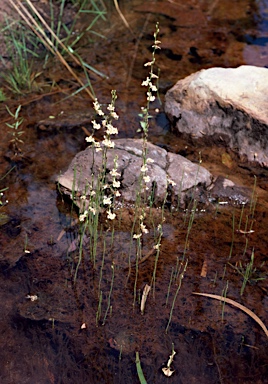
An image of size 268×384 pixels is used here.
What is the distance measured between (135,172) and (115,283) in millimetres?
959

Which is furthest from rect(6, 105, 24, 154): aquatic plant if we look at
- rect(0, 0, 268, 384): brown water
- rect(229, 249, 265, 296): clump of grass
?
rect(229, 249, 265, 296): clump of grass

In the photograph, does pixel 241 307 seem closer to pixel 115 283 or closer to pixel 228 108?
pixel 115 283

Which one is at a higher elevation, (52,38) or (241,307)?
(52,38)

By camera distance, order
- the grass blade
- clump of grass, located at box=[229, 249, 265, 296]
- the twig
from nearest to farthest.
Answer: the grass blade → the twig → clump of grass, located at box=[229, 249, 265, 296]

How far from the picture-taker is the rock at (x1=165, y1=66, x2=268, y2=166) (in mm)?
4426

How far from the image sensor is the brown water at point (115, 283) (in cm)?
295

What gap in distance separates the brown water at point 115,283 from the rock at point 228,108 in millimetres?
132

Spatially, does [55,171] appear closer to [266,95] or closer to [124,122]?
[124,122]

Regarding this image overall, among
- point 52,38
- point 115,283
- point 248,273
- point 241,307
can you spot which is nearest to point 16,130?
point 52,38

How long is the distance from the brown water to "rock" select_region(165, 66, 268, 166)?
0.13 metres

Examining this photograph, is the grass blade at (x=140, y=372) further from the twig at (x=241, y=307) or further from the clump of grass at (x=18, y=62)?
the clump of grass at (x=18, y=62)

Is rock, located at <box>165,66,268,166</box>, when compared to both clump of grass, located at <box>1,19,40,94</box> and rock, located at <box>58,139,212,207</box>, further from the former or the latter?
clump of grass, located at <box>1,19,40,94</box>

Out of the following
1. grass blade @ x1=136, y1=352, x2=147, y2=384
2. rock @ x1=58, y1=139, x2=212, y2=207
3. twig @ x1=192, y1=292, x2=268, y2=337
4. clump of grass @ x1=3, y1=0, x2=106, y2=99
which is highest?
clump of grass @ x1=3, y1=0, x2=106, y2=99

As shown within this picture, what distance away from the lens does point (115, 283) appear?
11.3 feet
